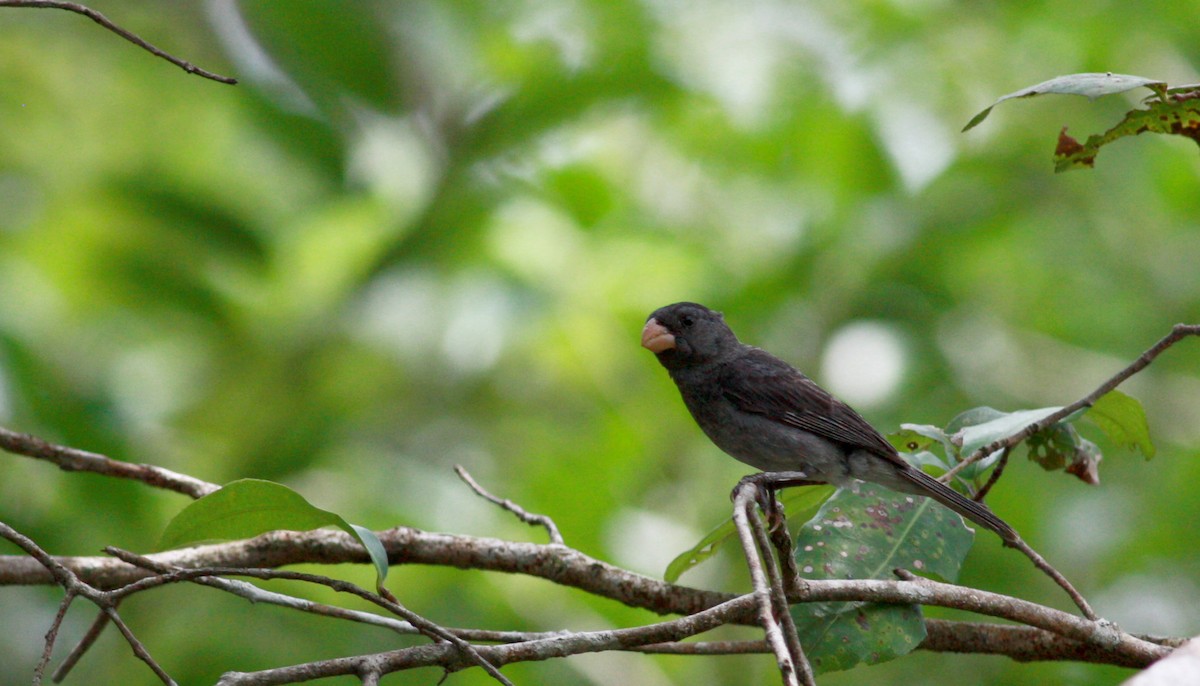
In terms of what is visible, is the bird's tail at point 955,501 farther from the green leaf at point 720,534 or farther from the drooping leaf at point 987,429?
the green leaf at point 720,534

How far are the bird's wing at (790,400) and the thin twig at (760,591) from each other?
3.83 feet

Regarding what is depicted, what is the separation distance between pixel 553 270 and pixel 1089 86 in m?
2.79

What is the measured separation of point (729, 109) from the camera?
4.94 metres

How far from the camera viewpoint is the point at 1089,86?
2.19 metres

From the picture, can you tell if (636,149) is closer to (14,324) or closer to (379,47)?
(379,47)

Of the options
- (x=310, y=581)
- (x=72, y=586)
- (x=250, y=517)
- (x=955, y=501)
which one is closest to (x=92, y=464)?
(x=250, y=517)

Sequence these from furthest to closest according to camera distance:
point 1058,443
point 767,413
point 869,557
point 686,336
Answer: point 686,336 < point 767,413 < point 1058,443 < point 869,557

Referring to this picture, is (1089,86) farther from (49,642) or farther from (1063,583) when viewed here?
(49,642)

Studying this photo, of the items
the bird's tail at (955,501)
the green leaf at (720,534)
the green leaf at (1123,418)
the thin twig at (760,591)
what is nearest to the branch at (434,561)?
the green leaf at (720,534)

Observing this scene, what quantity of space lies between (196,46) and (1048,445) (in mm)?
3657

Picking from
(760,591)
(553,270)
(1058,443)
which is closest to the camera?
(760,591)

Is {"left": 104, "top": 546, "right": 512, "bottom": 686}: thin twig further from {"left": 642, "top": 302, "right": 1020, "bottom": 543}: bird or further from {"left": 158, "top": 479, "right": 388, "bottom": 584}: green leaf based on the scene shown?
{"left": 642, "top": 302, "right": 1020, "bottom": 543}: bird

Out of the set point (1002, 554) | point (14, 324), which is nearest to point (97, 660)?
point (14, 324)

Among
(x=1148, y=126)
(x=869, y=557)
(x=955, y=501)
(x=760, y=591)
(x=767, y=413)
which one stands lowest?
(x=760, y=591)
